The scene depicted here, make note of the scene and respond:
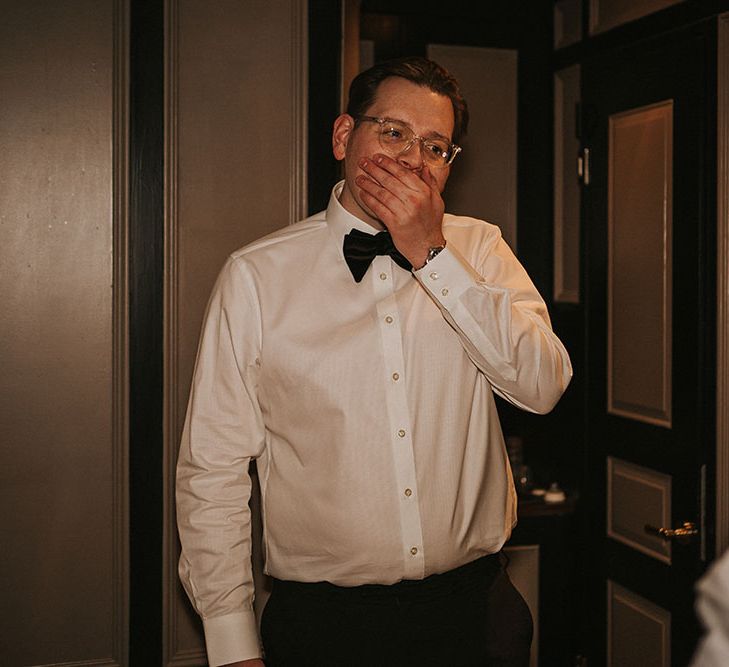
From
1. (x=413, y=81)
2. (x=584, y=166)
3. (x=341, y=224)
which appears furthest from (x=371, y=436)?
(x=584, y=166)

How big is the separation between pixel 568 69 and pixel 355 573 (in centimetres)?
266

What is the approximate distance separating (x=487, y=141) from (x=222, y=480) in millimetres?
2479

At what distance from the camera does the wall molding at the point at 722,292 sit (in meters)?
2.80

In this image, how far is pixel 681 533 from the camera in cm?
299

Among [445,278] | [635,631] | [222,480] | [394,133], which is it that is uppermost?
[394,133]

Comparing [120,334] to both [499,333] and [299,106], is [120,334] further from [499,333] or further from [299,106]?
[499,333]

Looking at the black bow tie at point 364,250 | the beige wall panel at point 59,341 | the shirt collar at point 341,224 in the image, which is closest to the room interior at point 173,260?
the beige wall panel at point 59,341

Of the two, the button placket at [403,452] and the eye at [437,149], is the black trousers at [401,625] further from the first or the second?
the eye at [437,149]

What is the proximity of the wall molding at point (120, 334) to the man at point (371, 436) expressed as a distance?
108cm

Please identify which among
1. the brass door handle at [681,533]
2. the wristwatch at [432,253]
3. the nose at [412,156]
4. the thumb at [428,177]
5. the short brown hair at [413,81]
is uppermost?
the short brown hair at [413,81]

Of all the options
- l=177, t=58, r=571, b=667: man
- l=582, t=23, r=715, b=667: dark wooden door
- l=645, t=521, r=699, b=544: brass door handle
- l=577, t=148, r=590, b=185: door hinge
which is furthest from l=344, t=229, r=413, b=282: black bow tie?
l=577, t=148, r=590, b=185: door hinge

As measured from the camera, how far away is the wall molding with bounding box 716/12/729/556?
2.80m

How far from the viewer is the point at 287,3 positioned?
3109 millimetres

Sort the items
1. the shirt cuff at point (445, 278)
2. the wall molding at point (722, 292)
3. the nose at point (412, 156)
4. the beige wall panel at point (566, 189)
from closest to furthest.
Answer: the shirt cuff at point (445, 278), the nose at point (412, 156), the wall molding at point (722, 292), the beige wall panel at point (566, 189)
